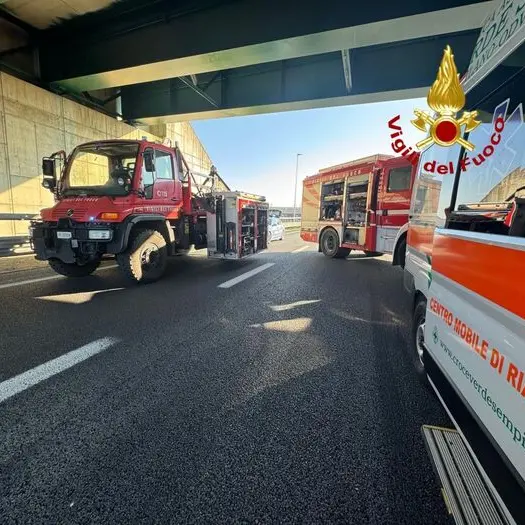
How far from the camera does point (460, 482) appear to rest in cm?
147

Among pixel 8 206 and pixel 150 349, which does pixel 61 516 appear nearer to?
pixel 150 349

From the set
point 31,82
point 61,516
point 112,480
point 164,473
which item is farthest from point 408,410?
point 31,82

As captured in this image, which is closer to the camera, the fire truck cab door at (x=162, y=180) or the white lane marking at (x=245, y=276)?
the fire truck cab door at (x=162, y=180)

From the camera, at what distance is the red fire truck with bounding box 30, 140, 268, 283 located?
5484 millimetres

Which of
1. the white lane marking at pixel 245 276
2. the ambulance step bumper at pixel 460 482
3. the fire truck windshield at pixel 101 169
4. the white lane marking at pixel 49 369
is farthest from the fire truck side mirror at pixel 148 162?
the ambulance step bumper at pixel 460 482

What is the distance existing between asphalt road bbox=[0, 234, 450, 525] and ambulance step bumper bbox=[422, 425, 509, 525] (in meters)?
0.14

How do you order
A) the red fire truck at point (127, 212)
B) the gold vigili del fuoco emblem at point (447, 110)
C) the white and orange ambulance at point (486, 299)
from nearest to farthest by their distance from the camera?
the white and orange ambulance at point (486, 299)
the gold vigili del fuoco emblem at point (447, 110)
the red fire truck at point (127, 212)

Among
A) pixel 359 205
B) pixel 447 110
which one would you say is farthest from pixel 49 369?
pixel 359 205

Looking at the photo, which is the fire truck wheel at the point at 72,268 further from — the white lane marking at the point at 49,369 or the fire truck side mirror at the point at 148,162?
the white lane marking at the point at 49,369

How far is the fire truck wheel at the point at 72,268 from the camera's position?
6270mm

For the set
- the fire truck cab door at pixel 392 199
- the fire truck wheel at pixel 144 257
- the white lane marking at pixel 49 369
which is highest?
the fire truck cab door at pixel 392 199

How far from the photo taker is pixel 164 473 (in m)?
1.70

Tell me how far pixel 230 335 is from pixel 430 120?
2.90 meters

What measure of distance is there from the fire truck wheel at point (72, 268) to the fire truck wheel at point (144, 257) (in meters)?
0.84
